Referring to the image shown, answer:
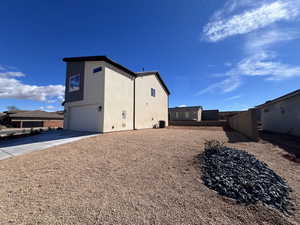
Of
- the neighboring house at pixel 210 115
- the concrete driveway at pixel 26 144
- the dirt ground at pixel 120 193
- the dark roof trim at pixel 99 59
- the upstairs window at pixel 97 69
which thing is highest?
the dark roof trim at pixel 99 59

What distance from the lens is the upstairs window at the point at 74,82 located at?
Result: 457 inches

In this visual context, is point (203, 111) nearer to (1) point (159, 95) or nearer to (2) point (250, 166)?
(1) point (159, 95)

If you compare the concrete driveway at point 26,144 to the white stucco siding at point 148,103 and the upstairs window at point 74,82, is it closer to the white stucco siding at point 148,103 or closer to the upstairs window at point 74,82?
the upstairs window at point 74,82

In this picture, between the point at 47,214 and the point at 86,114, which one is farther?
the point at 86,114

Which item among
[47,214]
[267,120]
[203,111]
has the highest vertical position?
[203,111]

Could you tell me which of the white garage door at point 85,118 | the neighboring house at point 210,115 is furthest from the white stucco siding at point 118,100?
the neighboring house at point 210,115

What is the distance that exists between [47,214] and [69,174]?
1494 millimetres

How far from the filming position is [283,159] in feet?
15.3

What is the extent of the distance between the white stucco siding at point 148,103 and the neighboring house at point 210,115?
60.8 ft

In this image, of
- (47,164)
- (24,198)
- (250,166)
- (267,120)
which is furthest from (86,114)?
(267,120)

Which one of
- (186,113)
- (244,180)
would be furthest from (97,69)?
(186,113)

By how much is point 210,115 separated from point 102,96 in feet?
98.6

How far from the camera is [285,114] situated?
10.4 metres

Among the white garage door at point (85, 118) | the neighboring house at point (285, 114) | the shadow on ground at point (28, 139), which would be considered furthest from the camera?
the white garage door at point (85, 118)
